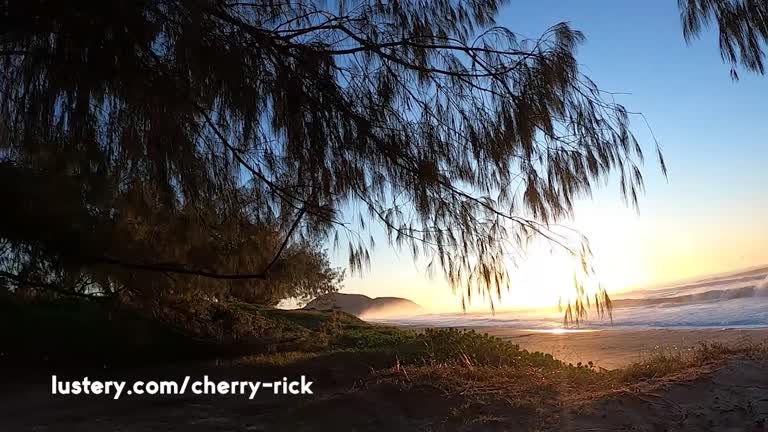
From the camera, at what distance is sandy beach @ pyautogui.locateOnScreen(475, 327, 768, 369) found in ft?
34.9

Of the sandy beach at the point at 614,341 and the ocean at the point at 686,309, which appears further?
the ocean at the point at 686,309

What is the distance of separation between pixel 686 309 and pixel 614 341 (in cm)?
806

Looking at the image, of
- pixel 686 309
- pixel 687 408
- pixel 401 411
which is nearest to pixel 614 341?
pixel 686 309

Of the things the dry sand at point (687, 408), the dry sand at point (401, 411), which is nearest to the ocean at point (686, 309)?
the dry sand at point (401, 411)

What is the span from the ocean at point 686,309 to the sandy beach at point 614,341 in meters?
0.47

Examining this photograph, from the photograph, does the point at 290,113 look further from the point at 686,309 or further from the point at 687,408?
the point at 686,309

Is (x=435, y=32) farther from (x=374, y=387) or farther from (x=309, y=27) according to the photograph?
(x=374, y=387)

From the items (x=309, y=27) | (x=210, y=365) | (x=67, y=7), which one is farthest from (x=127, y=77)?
(x=210, y=365)

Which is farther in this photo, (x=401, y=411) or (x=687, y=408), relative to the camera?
(x=401, y=411)

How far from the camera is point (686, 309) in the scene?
19.9 meters

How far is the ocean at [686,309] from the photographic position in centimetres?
1647

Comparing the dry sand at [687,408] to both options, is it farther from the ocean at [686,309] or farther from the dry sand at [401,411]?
the ocean at [686,309]

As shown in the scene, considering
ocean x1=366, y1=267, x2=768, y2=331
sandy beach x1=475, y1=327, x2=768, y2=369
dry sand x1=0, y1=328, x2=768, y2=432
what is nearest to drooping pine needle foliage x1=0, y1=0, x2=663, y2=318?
dry sand x1=0, y1=328, x2=768, y2=432

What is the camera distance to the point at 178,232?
6094 mm
